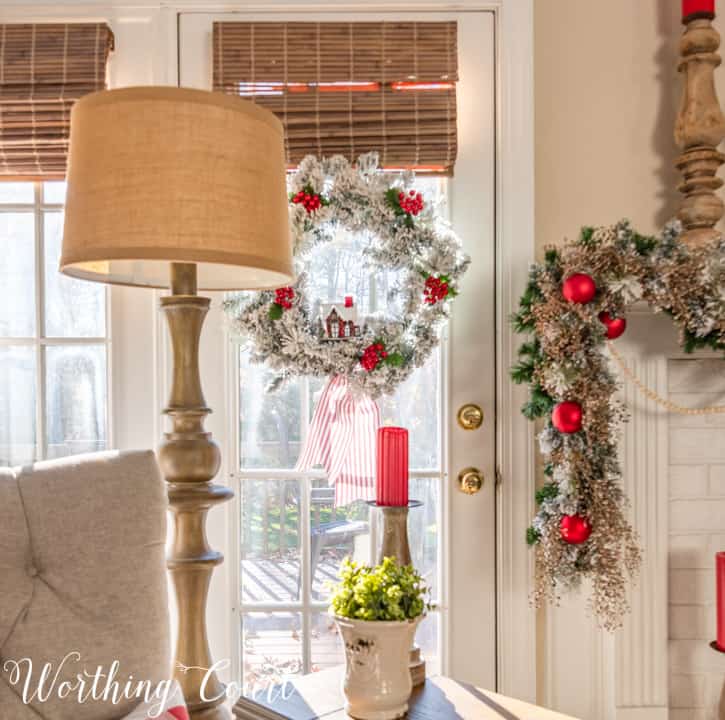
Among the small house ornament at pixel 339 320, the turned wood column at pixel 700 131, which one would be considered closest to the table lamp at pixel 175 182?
the small house ornament at pixel 339 320

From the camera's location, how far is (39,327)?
5.93 ft

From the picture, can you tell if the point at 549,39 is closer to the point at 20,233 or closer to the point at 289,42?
the point at 289,42

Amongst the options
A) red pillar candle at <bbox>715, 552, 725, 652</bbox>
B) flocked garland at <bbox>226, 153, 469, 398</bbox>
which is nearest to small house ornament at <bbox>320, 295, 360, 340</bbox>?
flocked garland at <bbox>226, 153, 469, 398</bbox>

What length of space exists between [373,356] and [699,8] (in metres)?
1.15

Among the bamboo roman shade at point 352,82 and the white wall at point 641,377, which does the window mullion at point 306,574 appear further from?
the bamboo roman shade at point 352,82

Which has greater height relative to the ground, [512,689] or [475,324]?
[475,324]

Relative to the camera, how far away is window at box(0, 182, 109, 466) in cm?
180

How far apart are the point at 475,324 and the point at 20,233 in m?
1.21

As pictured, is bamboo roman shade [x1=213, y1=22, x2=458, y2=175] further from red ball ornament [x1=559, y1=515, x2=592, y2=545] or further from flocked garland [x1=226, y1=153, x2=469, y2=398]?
red ball ornament [x1=559, y1=515, x2=592, y2=545]

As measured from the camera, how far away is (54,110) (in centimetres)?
172

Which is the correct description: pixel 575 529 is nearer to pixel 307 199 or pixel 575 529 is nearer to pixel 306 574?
pixel 306 574

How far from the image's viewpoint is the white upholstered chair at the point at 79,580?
107cm

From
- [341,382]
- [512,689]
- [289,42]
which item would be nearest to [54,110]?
[289,42]

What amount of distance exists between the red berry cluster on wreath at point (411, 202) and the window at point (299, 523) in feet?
0.62
